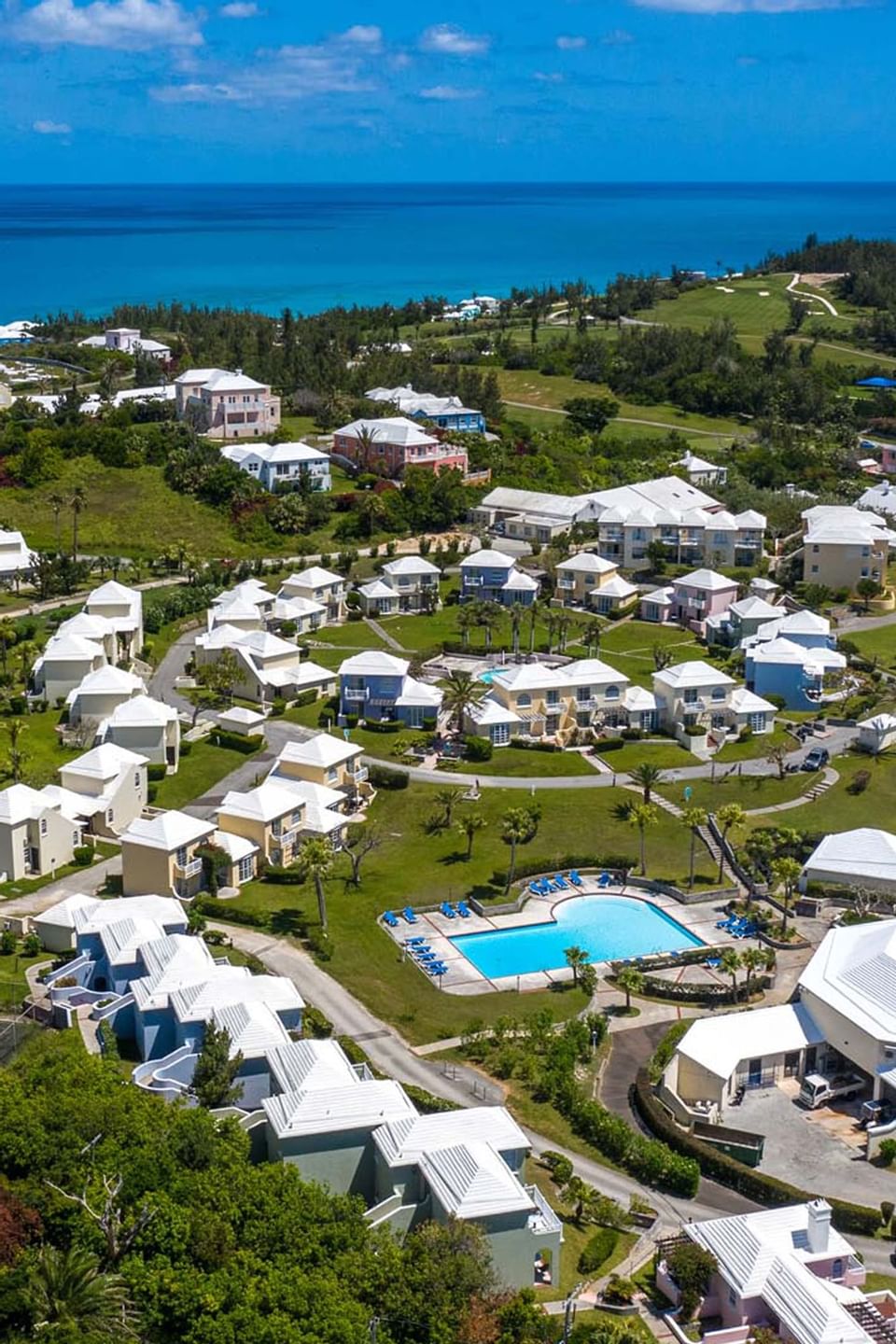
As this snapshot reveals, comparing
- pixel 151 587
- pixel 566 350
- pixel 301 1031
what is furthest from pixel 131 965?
pixel 566 350

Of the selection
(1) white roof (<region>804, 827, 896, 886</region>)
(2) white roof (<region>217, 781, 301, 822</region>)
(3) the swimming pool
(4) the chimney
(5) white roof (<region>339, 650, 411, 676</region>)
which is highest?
(5) white roof (<region>339, 650, 411, 676</region>)

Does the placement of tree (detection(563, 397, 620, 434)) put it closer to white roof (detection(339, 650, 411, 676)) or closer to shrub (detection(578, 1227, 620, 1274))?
white roof (detection(339, 650, 411, 676))

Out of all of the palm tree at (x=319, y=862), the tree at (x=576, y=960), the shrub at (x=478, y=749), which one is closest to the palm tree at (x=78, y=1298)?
the tree at (x=576, y=960)

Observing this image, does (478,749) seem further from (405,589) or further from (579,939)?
(405,589)

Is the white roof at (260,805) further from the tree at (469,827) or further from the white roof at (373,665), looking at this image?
the white roof at (373,665)

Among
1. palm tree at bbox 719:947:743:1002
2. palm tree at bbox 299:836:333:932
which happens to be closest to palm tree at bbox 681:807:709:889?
palm tree at bbox 719:947:743:1002

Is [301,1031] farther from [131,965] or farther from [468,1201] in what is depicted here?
[468,1201]
